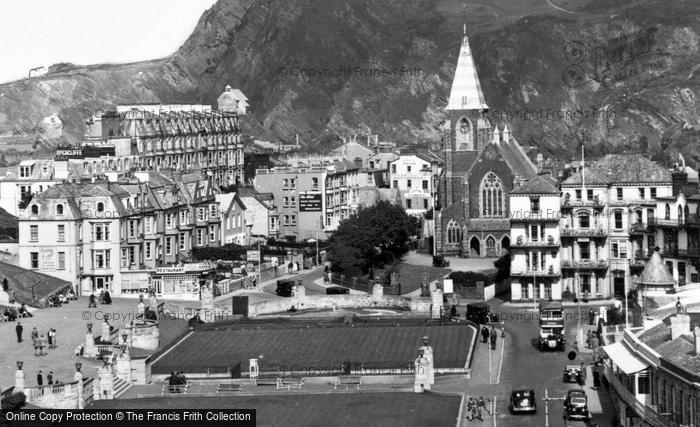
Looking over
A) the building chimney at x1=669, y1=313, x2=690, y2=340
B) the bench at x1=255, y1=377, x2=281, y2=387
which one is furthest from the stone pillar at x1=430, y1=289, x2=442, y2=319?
the building chimney at x1=669, y1=313, x2=690, y2=340

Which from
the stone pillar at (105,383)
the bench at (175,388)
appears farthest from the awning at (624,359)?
the stone pillar at (105,383)

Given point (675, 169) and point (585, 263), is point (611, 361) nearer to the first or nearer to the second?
point (585, 263)

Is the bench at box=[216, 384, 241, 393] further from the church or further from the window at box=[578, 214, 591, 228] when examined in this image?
the church

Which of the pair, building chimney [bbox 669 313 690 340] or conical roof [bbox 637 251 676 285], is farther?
conical roof [bbox 637 251 676 285]

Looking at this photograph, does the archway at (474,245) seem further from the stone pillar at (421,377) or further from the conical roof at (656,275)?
the stone pillar at (421,377)

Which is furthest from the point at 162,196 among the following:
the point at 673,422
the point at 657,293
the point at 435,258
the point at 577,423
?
the point at 673,422

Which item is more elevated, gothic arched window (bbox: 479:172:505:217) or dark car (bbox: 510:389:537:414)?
gothic arched window (bbox: 479:172:505:217)

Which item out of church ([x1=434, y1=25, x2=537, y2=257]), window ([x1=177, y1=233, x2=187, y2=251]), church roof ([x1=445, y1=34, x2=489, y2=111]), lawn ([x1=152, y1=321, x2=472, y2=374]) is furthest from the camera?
church roof ([x1=445, y1=34, x2=489, y2=111])

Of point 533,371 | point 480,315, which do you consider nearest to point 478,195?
point 480,315
